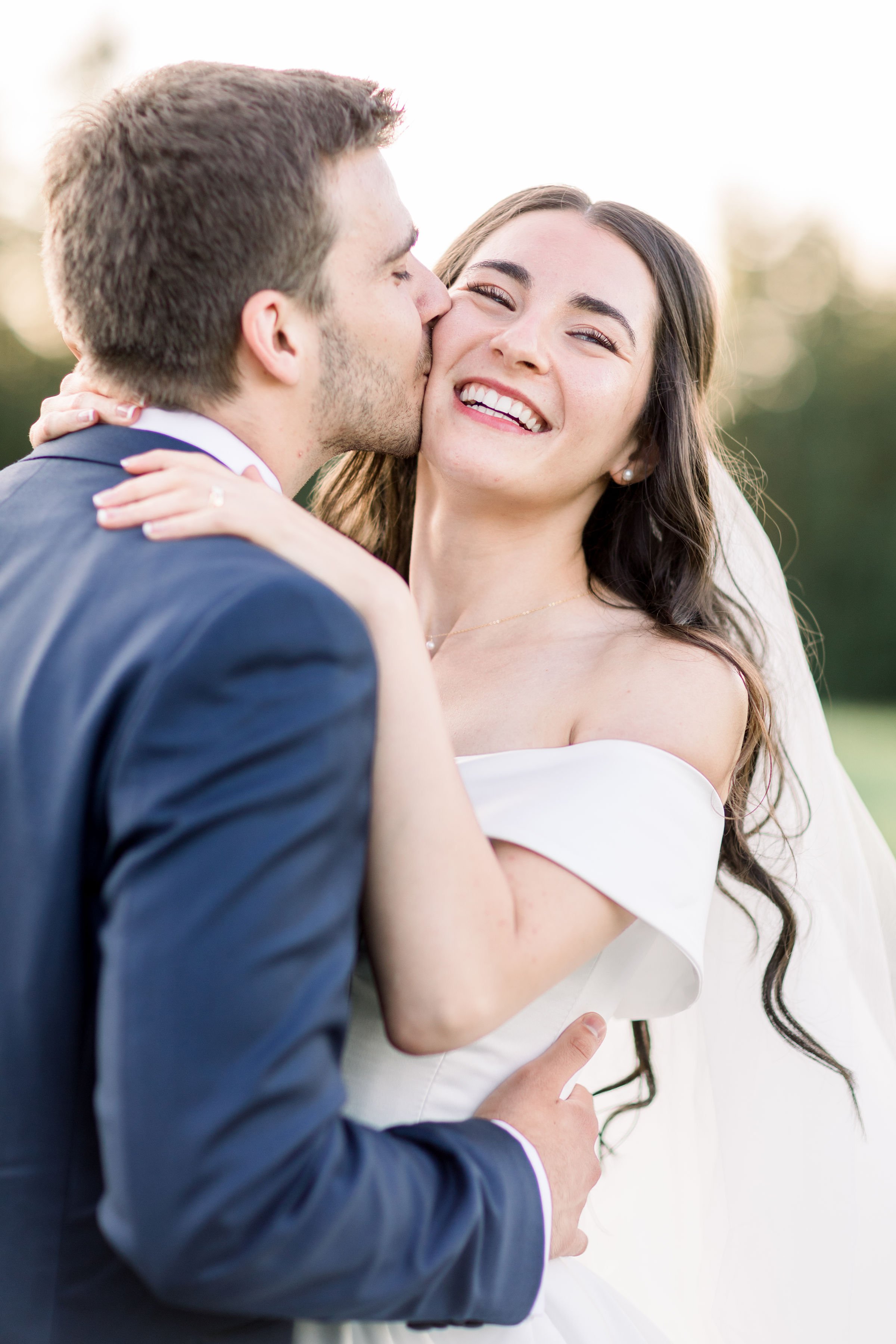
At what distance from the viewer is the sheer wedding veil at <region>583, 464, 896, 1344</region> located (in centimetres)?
274

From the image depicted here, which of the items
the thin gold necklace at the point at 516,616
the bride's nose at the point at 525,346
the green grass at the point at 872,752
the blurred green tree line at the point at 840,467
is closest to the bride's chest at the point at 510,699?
the thin gold necklace at the point at 516,616

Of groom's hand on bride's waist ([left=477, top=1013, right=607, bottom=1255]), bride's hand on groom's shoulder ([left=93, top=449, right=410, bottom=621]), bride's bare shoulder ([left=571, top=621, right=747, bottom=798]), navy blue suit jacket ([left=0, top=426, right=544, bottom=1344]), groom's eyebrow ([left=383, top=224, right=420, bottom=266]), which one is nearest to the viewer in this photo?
navy blue suit jacket ([left=0, top=426, right=544, bottom=1344])

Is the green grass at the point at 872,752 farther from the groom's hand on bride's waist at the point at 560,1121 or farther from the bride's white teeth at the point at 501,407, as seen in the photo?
the groom's hand on bride's waist at the point at 560,1121

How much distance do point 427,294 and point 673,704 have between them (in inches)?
42.1

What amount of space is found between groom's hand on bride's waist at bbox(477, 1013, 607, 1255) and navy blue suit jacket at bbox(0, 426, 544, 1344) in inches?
11.4

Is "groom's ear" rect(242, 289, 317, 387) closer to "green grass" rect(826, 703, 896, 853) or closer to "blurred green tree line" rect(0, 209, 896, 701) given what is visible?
"green grass" rect(826, 703, 896, 853)

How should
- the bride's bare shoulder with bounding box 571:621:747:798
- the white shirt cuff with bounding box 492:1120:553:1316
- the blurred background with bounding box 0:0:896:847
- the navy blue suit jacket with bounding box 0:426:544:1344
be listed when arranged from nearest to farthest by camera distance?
the navy blue suit jacket with bounding box 0:426:544:1344 → the white shirt cuff with bounding box 492:1120:553:1316 → the bride's bare shoulder with bounding box 571:621:747:798 → the blurred background with bounding box 0:0:896:847

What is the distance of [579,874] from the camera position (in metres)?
1.87

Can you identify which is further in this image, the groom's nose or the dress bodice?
the groom's nose

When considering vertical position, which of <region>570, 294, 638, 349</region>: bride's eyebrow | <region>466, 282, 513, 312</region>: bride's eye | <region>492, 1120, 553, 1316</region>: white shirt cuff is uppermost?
<region>570, 294, 638, 349</region>: bride's eyebrow

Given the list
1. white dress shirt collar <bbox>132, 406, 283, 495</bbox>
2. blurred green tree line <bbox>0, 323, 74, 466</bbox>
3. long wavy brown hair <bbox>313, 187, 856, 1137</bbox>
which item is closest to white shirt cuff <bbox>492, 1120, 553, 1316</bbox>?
white dress shirt collar <bbox>132, 406, 283, 495</bbox>

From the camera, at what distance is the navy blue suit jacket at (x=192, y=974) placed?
1202mm

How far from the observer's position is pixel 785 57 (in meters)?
16.4

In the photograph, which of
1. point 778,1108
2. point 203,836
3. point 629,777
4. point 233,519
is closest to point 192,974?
point 203,836
